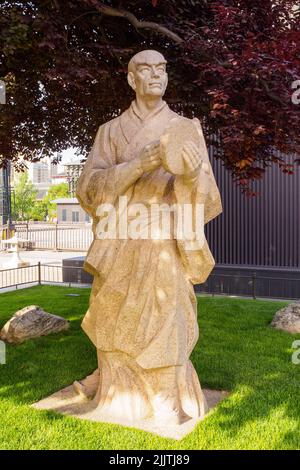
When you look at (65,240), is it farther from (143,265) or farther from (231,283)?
(143,265)

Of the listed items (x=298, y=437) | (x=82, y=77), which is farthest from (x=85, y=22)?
(x=298, y=437)

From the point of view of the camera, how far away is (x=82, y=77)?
16.7 ft

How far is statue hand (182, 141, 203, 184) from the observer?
3.51m

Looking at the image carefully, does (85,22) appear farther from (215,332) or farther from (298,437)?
(298,437)

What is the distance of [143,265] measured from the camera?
12.8 ft

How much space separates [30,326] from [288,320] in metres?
4.10

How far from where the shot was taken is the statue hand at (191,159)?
3514 mm

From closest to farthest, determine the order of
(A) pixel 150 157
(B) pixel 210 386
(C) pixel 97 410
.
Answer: (A) pixel 150 157 → (C) pixel 97 410 → (B) pixel 210 386

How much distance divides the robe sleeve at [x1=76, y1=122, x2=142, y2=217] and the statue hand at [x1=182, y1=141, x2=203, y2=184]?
385mm

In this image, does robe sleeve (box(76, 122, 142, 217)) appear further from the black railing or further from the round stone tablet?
the black railing

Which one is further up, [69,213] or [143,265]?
[69,213]

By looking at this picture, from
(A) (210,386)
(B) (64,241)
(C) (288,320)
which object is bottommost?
(A) (210,386)

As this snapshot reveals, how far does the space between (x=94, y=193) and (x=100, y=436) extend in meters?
2.00

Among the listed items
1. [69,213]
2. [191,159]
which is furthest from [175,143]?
[69,213]
